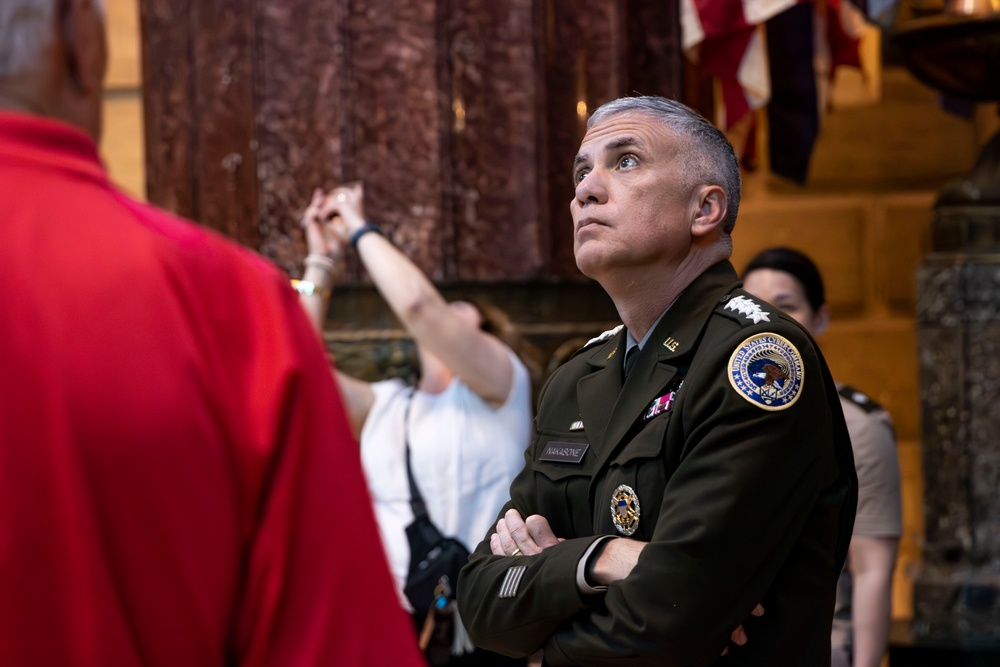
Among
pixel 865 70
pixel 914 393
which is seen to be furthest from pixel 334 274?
pixel 914 393

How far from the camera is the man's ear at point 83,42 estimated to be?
3.59ft

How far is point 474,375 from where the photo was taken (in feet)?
11.1

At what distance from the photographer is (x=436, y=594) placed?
329 cm

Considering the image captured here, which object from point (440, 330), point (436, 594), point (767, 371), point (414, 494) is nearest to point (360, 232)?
point (440, 330)

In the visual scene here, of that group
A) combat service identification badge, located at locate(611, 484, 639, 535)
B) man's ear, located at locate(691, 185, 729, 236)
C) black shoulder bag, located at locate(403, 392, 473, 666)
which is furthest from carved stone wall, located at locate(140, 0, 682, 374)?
combat service identification badge, located at locate(611, 484, 639, 535)

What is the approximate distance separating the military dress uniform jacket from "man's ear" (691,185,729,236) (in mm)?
69

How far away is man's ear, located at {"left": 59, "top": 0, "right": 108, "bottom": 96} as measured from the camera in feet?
3.59

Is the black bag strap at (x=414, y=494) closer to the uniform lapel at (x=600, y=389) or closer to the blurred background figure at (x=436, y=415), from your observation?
the blurred background figure at (x=436, y=415)

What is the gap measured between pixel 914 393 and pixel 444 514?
3.53m

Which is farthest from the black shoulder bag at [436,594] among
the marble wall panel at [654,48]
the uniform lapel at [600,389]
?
the marble wall panel at [654,48]

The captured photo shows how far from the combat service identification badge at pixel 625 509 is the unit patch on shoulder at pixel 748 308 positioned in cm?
30

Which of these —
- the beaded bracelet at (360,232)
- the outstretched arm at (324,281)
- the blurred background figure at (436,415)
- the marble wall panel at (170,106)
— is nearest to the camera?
the blurred background figure at (436,415)

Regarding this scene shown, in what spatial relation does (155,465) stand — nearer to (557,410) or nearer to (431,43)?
(557,410)

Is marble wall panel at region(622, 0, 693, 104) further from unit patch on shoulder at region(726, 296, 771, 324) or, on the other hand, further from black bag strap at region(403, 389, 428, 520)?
unit patch on shoulder at region(726, 296, 771, 324)
